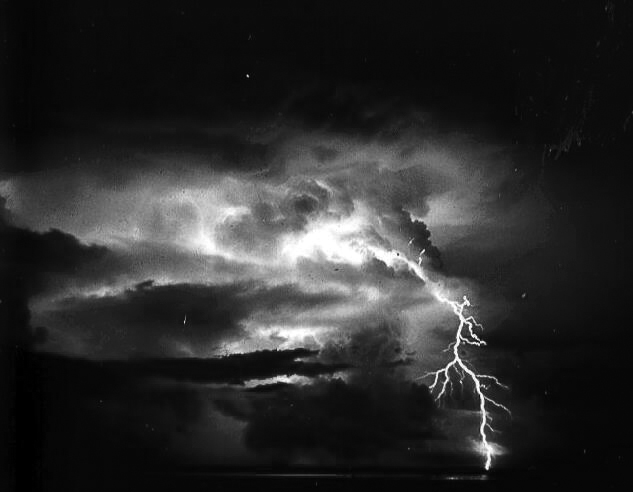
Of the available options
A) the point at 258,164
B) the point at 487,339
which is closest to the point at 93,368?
the point at 258,164

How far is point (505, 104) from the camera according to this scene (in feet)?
10.4

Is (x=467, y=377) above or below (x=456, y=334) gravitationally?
below

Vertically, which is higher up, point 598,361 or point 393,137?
point 393,137

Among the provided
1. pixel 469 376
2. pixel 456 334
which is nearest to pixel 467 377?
pixel 469 376

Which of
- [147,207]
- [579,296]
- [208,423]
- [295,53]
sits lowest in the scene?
[208,423]

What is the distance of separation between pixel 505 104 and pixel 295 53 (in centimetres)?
74

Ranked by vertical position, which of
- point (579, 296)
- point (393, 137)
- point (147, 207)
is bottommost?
point (579, 296)

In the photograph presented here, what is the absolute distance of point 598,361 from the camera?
3.16 metres

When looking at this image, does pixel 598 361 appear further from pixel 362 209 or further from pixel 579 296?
pixel 362 209

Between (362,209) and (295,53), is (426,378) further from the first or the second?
(295,53)

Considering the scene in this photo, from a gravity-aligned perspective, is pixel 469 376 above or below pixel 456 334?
below

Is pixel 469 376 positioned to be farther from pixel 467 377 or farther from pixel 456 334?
pixel 456 334

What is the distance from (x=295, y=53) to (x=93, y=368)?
129 centimetres

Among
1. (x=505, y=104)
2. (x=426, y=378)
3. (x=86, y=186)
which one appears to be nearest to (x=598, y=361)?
(x=426, y=378)
